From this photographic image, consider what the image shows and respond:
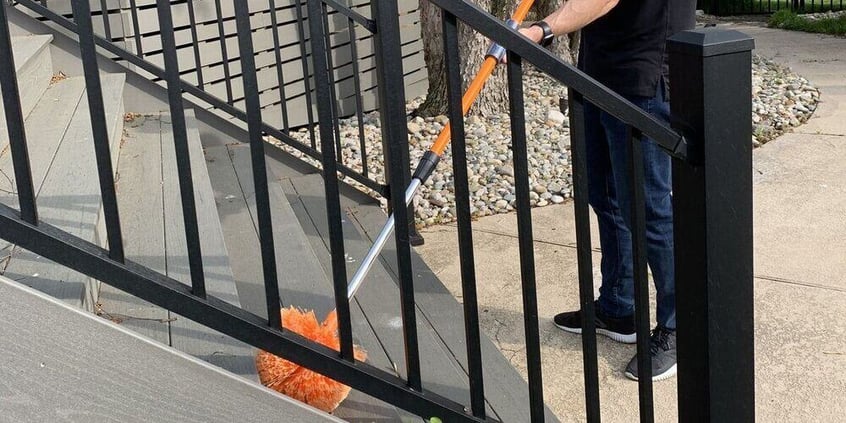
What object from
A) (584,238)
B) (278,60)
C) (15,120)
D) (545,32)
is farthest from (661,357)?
(15,120)

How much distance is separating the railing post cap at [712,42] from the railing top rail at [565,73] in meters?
0.17

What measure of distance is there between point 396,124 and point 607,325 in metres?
1.86

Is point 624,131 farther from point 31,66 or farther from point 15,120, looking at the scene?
point 31,66

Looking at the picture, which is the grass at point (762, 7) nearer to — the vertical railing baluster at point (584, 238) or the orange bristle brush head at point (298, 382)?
the vertical railing baluster at point (584, 238)

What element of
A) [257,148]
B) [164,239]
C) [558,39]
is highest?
[257,148]

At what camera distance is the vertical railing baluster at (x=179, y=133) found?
1.61 meters

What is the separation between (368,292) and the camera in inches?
123

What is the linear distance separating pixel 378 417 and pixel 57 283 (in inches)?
32.6

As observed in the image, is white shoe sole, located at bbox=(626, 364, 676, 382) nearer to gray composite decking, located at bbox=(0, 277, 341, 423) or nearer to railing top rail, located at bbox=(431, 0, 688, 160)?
railing top rail, located at bbox=(431, 0, 688, 160)

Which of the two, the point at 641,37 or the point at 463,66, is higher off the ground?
the point at 641,37

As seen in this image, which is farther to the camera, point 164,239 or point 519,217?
point 164,239

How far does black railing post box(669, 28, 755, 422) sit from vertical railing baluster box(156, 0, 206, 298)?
1021 mm

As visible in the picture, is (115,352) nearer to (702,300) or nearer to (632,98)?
(702,300)

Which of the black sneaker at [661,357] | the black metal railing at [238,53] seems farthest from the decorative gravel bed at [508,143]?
the black sneaker at [661,357]
